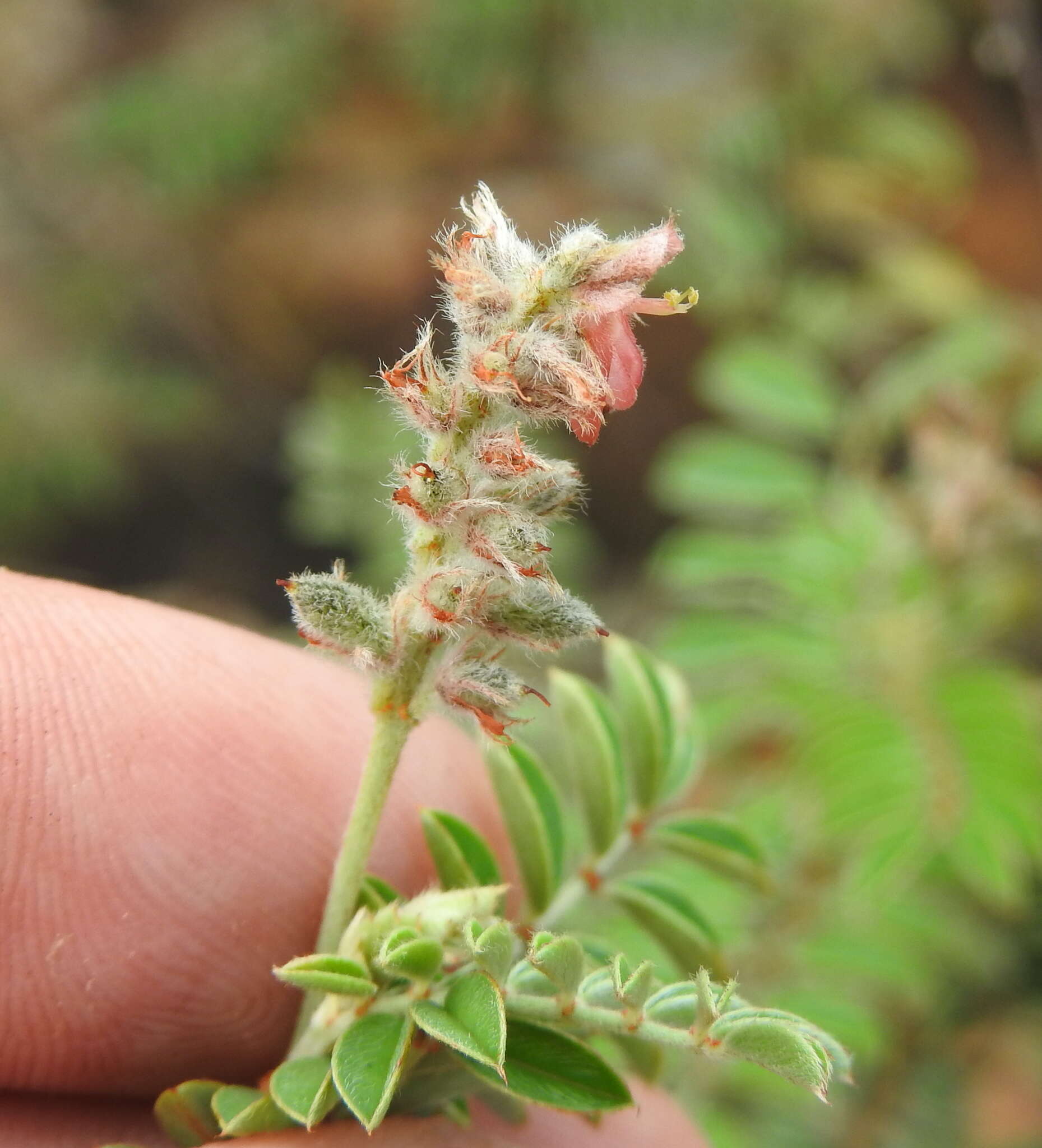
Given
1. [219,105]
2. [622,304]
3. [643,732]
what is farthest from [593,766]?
[219,105]

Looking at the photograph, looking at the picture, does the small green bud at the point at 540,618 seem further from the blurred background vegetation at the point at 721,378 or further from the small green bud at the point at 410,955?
the blurred background vegetation at the point at 721,378

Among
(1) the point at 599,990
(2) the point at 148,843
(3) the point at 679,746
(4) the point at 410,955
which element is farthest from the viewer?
(3) the point at 679,746

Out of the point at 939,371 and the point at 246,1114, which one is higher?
the point at 939,371

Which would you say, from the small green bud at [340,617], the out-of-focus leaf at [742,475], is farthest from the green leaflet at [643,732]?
the out-of-focus leaf at [742,475]

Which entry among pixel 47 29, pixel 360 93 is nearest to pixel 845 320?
pixel 360 93

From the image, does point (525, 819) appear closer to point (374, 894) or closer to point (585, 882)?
point (585, 882)

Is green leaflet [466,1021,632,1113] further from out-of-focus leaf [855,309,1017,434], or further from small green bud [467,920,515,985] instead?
out-of-focus leaf [855,309,1017,434]
